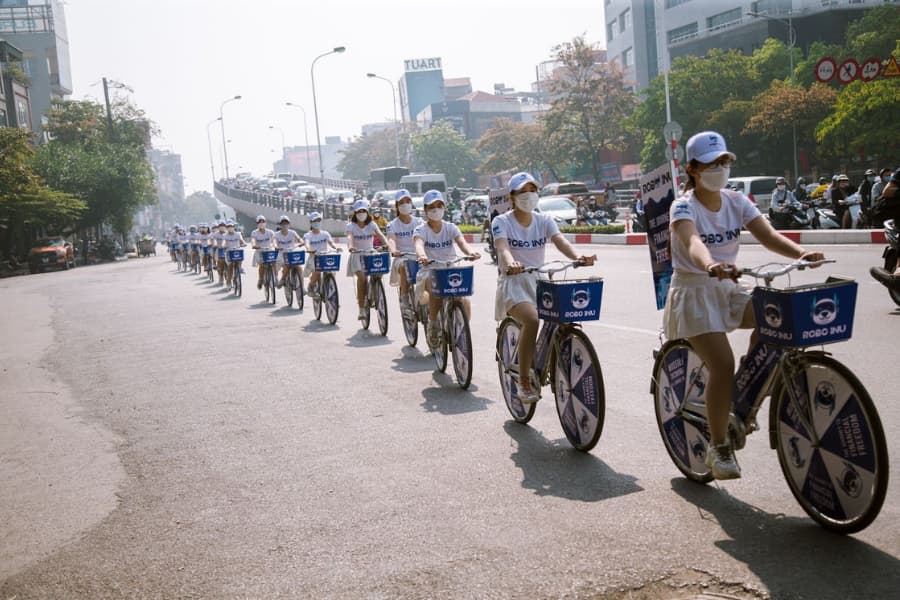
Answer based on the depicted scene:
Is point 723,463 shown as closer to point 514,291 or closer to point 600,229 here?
point 514,291

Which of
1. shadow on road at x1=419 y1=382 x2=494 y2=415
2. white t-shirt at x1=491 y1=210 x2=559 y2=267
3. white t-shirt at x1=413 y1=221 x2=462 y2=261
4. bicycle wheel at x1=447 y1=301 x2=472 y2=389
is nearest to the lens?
white t-shirt at x1=491 y1=210 x2=559 y2=267

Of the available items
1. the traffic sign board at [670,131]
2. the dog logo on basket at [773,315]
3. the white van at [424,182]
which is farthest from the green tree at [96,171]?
the dog logo on basket at [773,315]

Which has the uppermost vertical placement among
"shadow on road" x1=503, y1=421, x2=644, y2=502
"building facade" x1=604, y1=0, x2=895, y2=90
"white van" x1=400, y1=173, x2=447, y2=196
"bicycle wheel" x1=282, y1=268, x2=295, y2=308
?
"building facade" x1=604, y1=0, x2=895, y2=90

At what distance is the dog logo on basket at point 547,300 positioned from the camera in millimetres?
5605

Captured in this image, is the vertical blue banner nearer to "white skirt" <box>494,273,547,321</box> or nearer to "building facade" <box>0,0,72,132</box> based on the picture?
"white skirt" <box>494,273,547,321</box>

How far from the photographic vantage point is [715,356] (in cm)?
437

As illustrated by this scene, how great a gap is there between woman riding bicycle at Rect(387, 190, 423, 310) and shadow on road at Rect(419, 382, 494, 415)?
2622 mm

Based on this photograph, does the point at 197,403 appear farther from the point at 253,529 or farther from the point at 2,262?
the point at 2,262

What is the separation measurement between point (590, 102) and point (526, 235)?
5415 cm

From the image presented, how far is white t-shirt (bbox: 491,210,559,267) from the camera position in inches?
255

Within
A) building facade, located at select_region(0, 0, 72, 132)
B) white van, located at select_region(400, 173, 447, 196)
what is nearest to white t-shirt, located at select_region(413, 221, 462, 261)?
white van, located at select_region(400, 173, 447, 196)

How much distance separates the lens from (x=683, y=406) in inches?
188

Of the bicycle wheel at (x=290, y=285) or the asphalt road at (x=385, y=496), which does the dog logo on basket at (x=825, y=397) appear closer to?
the asphalt road at (x=385, y=496)

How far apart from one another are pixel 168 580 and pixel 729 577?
2.37 m
